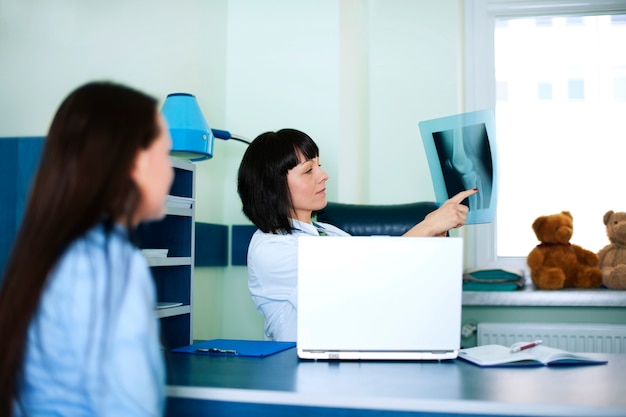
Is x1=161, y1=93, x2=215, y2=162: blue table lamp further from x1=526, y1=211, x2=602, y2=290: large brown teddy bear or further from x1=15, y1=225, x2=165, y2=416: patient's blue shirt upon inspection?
x1=526, y1=211, x2=602, y2=290: large brown teddy bear

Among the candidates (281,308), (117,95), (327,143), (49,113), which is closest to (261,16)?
(327,143)

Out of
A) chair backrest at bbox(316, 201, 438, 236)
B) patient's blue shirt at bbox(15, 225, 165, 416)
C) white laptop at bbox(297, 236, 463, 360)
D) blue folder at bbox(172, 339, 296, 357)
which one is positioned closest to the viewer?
patient's blue shirt at bbox(15, 225, 165, 416)

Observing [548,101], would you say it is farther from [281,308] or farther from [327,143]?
[281,308]

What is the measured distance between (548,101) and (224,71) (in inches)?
60.3

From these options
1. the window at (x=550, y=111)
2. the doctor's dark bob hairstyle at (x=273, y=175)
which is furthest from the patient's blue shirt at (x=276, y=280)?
the window at (x=550, y=111)

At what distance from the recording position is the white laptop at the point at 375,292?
4.40ft

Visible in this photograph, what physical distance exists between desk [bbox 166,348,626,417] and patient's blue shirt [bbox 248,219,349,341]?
26.5 inches

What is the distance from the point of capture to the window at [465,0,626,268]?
3.21 m

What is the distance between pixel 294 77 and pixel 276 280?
1.15m

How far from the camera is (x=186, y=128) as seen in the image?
6.76ft

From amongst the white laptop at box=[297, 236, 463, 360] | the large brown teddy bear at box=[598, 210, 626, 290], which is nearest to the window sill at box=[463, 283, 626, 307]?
the large brown teddy bear at box=[598, 210, 626, 290]

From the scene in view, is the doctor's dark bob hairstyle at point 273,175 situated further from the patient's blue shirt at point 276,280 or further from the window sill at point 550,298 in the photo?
the window sill at point 550,298

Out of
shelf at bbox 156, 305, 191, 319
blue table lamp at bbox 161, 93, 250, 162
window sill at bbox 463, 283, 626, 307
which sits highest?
blue table lamp at bbox 161, 93, 250, 162

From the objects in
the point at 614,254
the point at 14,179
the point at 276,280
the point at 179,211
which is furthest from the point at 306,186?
the point at 614,254
